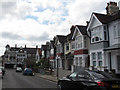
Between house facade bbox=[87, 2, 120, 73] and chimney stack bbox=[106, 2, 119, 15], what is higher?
chimney stack bbox=[106, 2, 119, 15]

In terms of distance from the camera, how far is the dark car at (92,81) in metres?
8.45

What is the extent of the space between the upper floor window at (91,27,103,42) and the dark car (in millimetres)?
11410

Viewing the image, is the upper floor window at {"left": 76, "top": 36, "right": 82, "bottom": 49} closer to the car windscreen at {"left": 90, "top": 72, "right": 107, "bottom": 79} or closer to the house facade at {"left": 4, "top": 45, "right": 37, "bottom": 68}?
the car windscreen at {"left": 90, "top": 72, "right": 107, "bottom": 79}

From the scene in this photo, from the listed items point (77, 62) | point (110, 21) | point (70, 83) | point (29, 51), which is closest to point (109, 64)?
point (110, 21)

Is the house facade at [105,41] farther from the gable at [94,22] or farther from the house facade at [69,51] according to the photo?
the house facade at [69,51]

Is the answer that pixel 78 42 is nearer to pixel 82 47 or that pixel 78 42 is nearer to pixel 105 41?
pixel 82 47

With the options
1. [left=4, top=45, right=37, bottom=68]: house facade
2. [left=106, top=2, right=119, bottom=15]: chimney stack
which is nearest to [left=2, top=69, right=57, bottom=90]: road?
[left=106, top=2, right=119, bottom=15]: chimney stack

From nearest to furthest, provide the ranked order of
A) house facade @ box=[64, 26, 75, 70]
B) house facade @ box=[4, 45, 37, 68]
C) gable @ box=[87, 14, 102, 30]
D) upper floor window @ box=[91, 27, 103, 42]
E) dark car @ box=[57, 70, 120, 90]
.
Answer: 1. dark car @ box=[57, 70, 120, 90]
2. upper floor window @ box=[91, 27, 103, 42]
3. gable @ box=[87, 14, 102, 30]
4. house facade @ box=[64, 26, 75, 70]
5. house facade @ box=[4, 45, 37, 68]

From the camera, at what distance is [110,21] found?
64.3ft

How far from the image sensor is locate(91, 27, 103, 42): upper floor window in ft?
68.5

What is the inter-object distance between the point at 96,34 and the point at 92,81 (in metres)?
13.5

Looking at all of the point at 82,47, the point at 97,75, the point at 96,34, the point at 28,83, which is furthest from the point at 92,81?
the point at 82,47

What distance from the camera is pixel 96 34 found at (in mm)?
21656

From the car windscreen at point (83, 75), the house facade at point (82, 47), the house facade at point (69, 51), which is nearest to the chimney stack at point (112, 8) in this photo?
the house facade at point (82, 47)
